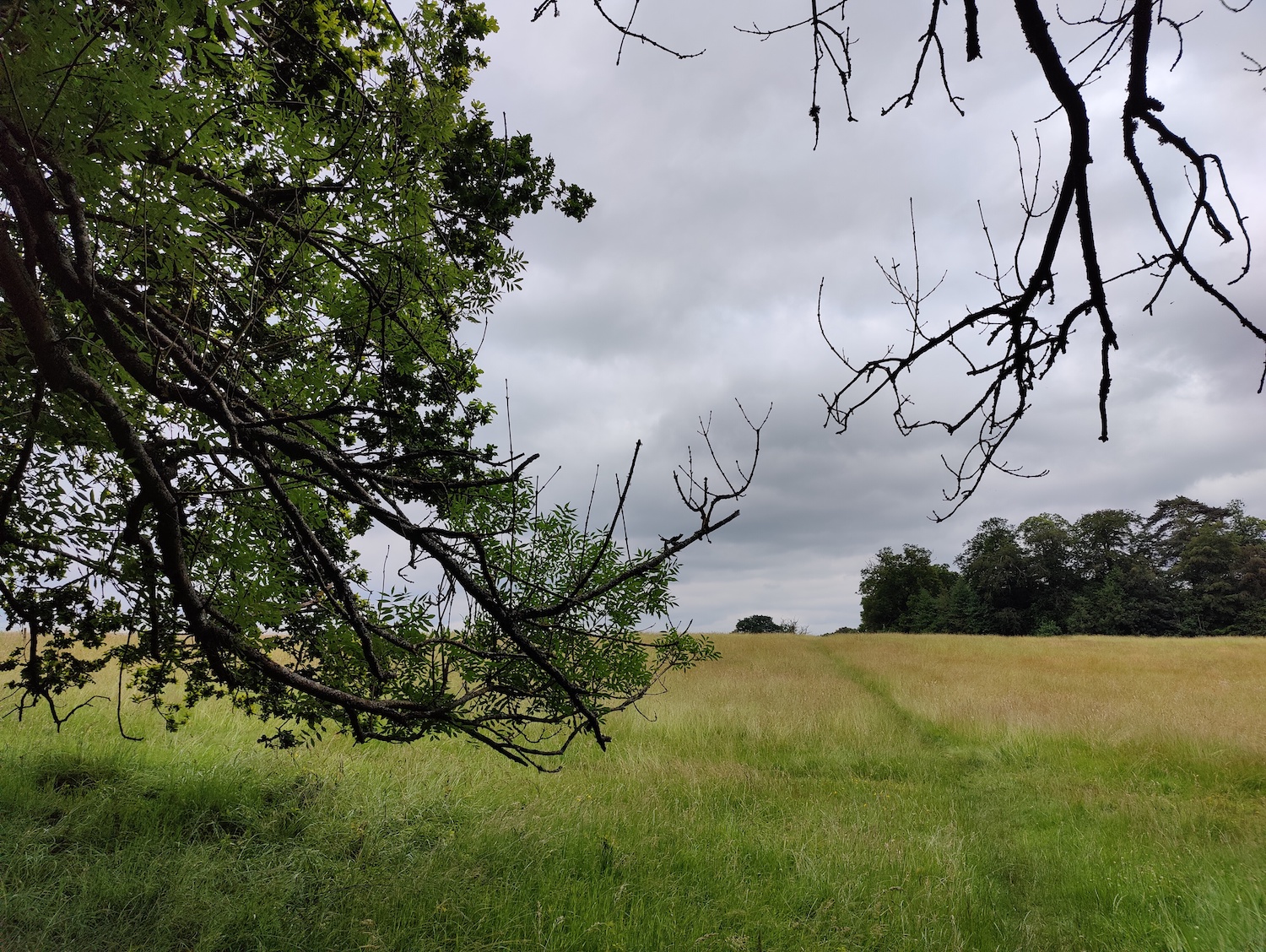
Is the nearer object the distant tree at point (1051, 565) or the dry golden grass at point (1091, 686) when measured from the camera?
the dry golden grass at point (1091, 686)

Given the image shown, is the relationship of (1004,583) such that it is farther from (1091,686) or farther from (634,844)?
(634,844)

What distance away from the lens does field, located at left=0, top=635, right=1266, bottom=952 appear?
14.8 ft

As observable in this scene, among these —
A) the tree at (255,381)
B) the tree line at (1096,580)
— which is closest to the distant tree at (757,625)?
the tree line at (1096,580)

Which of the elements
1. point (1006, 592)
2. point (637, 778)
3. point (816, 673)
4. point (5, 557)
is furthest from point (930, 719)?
point (1006, 592)

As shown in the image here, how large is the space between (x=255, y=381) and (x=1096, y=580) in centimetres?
7043

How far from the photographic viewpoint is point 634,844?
6160 mm

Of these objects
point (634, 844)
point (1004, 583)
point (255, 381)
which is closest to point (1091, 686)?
point (634, 844)

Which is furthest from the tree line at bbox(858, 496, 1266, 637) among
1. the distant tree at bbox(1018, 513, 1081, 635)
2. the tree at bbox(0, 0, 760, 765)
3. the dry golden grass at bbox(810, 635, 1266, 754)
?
the tree at bbox(0, 0, 760, 765)

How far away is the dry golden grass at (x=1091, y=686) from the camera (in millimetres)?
11633

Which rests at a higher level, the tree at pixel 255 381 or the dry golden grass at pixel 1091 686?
the tree at pixel 255 381

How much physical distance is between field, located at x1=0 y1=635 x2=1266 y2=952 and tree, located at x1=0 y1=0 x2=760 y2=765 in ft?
4.18

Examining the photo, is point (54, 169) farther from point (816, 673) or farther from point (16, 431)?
point (816, 673)

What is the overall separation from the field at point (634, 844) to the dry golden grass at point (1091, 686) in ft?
1.25

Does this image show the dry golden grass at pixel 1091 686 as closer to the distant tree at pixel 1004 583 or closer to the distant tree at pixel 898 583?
the distant tree at pixel 1004 583
